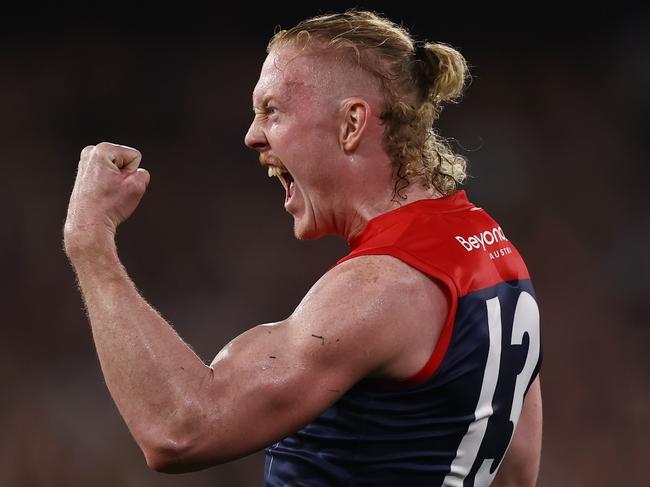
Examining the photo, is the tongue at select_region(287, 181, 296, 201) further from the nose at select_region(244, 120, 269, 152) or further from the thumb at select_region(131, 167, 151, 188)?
the thumb at select_region(131, 167, 151, 188)

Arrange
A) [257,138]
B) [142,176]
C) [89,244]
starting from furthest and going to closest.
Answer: [257,138] → [142,176] → [89,244]

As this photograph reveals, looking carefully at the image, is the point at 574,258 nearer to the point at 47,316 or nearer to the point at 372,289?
the point at 47,316

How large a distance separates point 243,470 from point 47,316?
1.06m

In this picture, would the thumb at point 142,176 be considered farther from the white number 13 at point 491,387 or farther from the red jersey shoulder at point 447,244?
the white number 13 at point 491,387

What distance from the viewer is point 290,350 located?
1.07 metres

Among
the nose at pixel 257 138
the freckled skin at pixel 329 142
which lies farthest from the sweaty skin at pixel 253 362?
the nose at pixel 257 138

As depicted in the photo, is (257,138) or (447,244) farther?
(257,138)

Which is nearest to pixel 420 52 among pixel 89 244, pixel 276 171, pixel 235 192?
pixel 276 171

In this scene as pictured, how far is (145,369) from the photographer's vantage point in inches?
41.2

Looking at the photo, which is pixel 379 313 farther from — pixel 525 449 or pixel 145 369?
pixel 525 449

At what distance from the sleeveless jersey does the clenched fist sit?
32 centimetres

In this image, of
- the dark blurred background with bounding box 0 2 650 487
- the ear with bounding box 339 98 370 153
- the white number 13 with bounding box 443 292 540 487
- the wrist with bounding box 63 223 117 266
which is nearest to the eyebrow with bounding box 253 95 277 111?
the ear with bounding box 339 98 370 153

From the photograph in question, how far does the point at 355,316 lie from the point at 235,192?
9.68 ft

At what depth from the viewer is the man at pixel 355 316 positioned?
1.05 m
